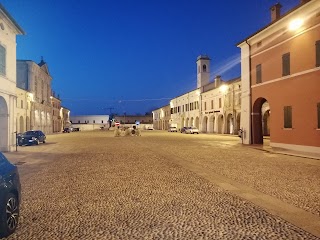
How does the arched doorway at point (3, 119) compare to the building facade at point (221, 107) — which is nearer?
the arched doorway at point (3, 119)

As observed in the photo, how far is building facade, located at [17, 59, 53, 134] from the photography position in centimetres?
5366

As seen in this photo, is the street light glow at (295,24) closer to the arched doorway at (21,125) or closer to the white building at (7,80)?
the white building at (7,80)

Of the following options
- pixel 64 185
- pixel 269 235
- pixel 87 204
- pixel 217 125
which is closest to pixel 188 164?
pixel 64 185

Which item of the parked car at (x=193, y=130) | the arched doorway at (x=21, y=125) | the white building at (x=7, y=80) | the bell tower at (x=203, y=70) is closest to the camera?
the white building at (x=7, y=80)

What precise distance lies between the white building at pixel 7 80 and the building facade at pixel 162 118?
76.5 metres

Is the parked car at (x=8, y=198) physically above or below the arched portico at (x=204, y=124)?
below

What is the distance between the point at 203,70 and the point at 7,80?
55433 mm

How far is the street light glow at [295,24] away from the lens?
2029cm

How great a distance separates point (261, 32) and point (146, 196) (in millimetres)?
20317

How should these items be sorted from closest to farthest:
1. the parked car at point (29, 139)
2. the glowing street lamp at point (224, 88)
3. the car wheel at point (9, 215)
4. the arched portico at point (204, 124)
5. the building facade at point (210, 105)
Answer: the car wheel at point (9, 215)
the parked car at point (29, 139)
the building facade at point (210, 105)
the glowing street lamp at point (224, 88)
the arched portico at point (204, 124)

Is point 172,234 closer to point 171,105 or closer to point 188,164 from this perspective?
point 188,164

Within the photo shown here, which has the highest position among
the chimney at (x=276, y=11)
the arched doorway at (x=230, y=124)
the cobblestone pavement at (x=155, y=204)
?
the chimney at (x=276, y=11)

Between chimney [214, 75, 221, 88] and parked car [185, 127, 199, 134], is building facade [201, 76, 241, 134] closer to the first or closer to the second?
chimney [214, 75, 221, 88]

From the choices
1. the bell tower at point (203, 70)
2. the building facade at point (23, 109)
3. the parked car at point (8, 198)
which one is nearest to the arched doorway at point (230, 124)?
the bell tower at point (203, 70)
